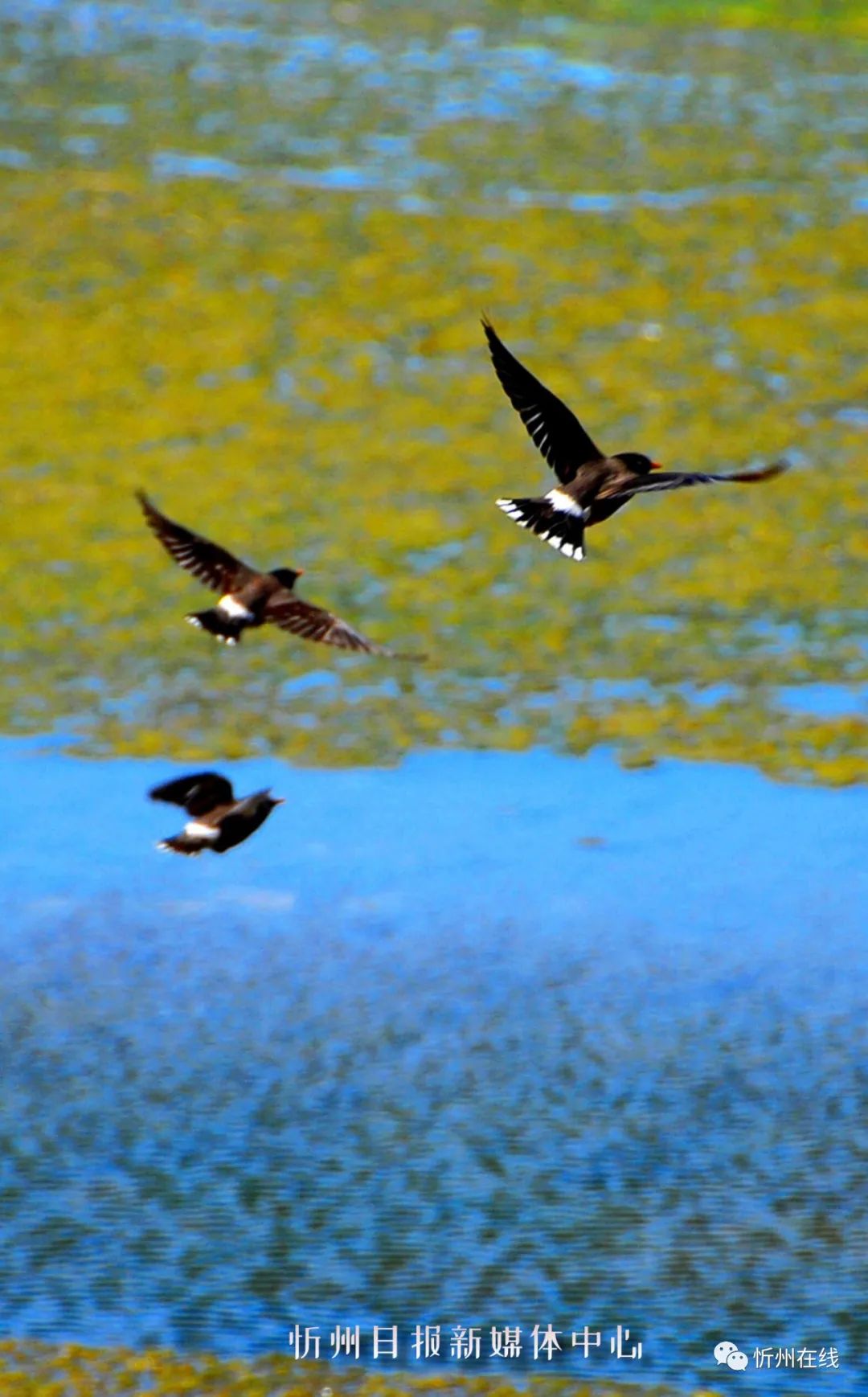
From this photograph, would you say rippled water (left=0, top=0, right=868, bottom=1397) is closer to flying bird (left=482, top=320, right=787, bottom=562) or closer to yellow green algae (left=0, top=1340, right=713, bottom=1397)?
yellow green algae (left=0, top=1340, right=713, bottom=1397)

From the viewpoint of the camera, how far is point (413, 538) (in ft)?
46.2

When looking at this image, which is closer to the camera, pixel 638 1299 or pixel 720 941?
pixel 638 1299

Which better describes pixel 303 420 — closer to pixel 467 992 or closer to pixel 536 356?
pixel 536 356

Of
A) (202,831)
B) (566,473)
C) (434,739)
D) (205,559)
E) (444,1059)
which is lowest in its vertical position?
(444,1059)

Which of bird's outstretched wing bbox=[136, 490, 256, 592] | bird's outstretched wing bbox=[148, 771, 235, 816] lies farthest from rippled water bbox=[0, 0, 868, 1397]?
bird's outstretched wing bbox=[136, 490, 256, 592]

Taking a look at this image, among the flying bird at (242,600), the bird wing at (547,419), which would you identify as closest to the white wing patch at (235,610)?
the flying bird at (242,600)

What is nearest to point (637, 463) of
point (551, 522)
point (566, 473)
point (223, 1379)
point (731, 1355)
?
point (566, 473)

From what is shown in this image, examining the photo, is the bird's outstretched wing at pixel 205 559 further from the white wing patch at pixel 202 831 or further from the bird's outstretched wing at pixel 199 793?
the white wing patch at pixel 202 831

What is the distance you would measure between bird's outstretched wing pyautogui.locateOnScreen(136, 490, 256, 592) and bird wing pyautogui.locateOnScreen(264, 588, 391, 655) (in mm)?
163

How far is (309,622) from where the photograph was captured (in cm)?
627

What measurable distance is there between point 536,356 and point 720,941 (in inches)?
264

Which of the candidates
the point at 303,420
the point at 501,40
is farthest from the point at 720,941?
the point at 501,40

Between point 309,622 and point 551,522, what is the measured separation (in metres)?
0.63

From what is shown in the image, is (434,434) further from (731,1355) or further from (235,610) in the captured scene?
(235,610)
